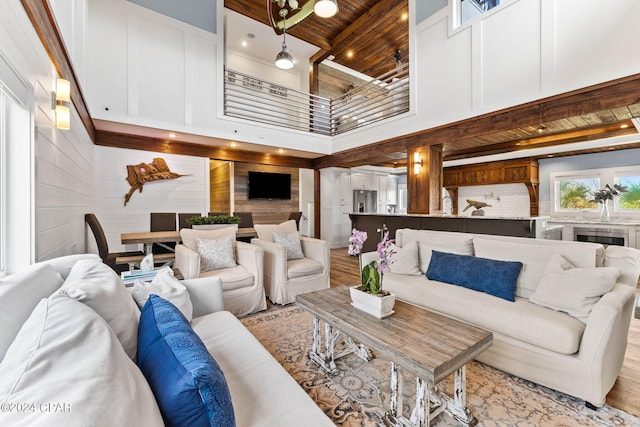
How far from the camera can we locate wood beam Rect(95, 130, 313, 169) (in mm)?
5006

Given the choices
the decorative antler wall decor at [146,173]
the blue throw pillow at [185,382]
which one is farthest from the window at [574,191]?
the decorative antler wall decor at [146,173]

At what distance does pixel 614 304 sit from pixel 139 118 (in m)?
5.72

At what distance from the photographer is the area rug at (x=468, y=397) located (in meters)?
1.56

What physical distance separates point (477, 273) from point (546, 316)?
1.91ft

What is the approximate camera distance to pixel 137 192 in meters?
5.24

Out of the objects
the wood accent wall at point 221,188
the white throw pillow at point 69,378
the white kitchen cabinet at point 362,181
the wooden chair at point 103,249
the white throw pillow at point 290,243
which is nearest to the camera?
the white throw pillow at point 69,378

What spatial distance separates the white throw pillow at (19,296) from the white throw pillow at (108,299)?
76mm

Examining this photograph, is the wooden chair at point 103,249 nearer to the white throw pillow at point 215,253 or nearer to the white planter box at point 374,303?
the white throw pillow at point 215,253

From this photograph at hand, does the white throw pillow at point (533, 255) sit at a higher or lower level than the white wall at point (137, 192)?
lower

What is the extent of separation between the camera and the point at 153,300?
129 centimetres

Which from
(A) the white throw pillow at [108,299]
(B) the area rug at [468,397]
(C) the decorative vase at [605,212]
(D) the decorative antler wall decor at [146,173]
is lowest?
(B) the area rug at [468,397]

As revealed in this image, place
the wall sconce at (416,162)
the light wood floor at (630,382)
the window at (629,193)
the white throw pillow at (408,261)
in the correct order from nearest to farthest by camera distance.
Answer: the light wood floor at (630,382), the white throw pillow at (408,261), the wall sconce at (416,162), the window at (629,193)

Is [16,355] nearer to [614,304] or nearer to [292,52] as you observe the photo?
[614,304]

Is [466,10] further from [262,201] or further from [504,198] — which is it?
[262,201]
